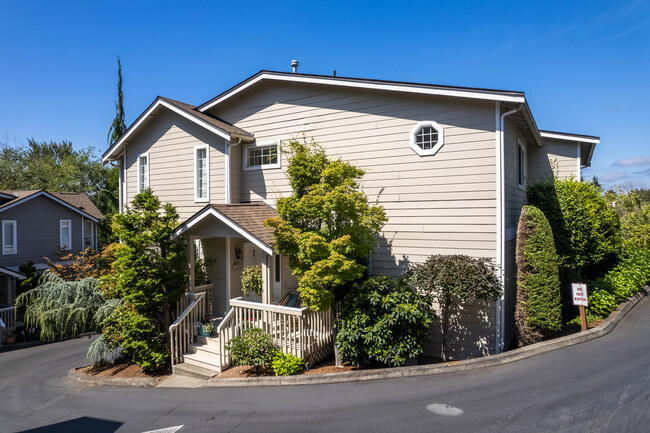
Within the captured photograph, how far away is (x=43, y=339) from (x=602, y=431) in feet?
59.9

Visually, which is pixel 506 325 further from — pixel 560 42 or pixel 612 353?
pixel 560 42

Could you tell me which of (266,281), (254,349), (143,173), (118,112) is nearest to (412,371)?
(254,349)

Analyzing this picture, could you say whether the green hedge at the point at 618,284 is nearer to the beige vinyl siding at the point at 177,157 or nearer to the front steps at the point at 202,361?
the front steps at the point at 202,361

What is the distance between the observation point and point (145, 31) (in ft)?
42.6

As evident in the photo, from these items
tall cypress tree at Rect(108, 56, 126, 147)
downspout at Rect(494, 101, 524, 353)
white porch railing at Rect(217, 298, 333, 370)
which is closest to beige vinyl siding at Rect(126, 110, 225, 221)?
white porch railing at Rect(217, 298, 333, 370)

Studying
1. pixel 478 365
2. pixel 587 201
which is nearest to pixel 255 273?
pixel 478 365

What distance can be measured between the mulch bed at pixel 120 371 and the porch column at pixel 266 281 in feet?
10.2

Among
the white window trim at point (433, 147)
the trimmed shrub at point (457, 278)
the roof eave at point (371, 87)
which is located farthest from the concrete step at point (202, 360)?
the roof eave at point (371, 87)

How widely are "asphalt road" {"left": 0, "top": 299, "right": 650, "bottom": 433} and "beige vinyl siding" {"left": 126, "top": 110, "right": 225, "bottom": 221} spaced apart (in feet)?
19.7

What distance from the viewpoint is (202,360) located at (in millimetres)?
8875

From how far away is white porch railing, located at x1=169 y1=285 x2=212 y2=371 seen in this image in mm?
9234

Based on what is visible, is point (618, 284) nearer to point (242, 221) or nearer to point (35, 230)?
point (242, 221)

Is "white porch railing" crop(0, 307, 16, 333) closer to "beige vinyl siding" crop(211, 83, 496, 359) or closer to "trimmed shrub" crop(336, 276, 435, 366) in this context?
"beige vinyl siding" crop(211, 83, 496, 359)

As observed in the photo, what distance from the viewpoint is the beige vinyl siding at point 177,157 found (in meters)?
11.7
